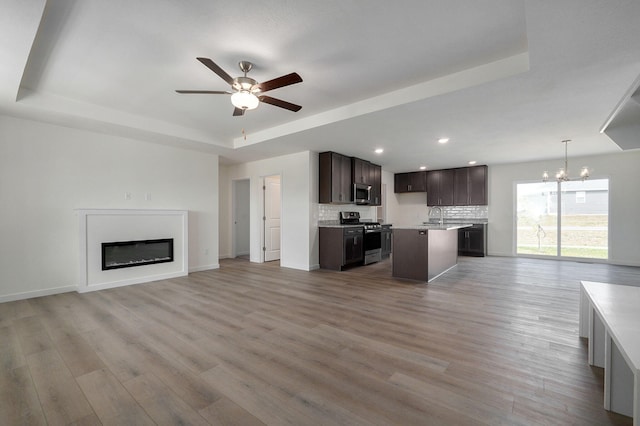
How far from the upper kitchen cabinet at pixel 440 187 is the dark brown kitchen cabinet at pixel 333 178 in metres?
3.49

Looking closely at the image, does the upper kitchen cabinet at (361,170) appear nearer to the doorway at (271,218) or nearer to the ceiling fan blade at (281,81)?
the doorway at (271,218)

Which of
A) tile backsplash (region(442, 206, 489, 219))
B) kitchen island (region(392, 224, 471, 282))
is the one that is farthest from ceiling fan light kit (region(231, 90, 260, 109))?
tile backsplash (region(442, 206, 489, 219))

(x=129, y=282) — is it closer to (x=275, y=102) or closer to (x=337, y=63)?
(x=275, y=102)

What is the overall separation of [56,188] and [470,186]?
903 cm

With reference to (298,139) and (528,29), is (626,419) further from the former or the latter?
(298,139)

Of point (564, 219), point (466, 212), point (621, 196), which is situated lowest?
point (564, 219)

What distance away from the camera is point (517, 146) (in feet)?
17.9

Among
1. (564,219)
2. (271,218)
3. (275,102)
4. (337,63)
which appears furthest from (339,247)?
(564,219)

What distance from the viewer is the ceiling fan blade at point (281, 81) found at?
2.39m

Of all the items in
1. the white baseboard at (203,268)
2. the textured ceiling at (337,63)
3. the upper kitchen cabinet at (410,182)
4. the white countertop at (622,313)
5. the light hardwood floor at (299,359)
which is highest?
the textured ceiling at (337,63)

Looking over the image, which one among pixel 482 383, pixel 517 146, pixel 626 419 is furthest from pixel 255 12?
pixel 517 146

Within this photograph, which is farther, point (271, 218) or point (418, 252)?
point (271, 218)

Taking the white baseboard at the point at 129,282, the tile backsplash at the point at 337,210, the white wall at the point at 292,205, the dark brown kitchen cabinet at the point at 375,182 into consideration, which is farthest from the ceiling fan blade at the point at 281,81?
the dark brown kitchen cabinet at the point at 375,182

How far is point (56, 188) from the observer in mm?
4074
